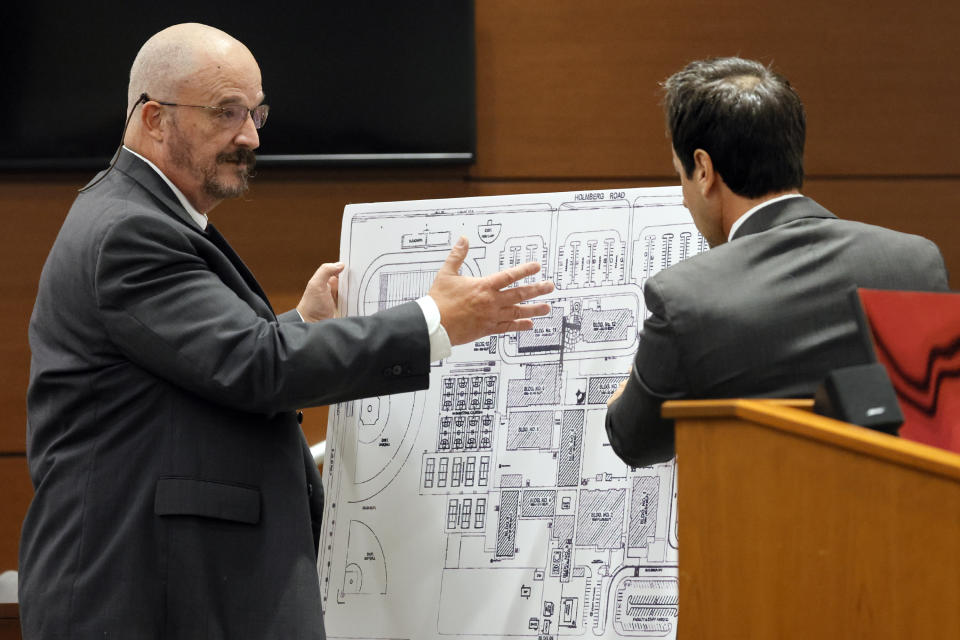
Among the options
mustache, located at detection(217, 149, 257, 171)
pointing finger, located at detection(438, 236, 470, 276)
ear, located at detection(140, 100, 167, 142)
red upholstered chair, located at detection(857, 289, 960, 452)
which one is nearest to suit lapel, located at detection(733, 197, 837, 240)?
red upholstered chair, located at detection(857, 289, 960, 452)

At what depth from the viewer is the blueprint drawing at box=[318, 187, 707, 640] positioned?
2025 mm

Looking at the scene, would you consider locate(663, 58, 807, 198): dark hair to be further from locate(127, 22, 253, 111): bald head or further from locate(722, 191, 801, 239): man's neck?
locate(127, 22, 253, 111): bald head

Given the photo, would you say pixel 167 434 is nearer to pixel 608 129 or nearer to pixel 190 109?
pixel 190 109

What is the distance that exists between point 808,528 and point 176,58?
4.55 feet

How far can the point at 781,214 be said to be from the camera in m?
→ 1.60

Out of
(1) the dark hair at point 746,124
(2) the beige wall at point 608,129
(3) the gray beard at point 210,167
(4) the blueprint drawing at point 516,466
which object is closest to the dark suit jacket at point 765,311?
(1) the dark hair at point 746,124

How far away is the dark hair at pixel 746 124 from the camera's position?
1.61 metres

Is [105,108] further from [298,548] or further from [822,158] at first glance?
[822,158]

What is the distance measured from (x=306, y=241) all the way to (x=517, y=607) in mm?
1472

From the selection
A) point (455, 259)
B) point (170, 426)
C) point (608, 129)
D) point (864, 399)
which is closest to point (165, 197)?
point (170, 426)

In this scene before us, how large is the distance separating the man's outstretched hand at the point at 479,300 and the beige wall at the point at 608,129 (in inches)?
47.3

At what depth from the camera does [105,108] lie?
3.02m

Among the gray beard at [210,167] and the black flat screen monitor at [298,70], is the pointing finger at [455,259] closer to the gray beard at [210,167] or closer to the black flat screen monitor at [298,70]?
the gray beard at [210,167]

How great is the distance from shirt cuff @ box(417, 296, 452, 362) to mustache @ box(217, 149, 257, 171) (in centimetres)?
45
